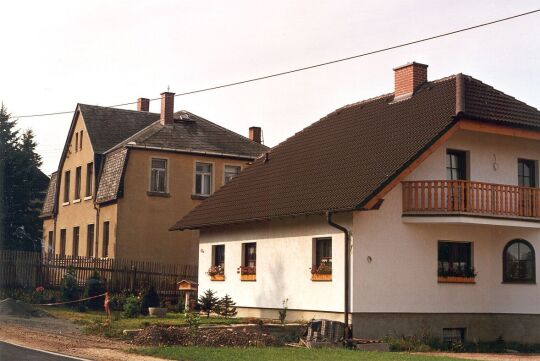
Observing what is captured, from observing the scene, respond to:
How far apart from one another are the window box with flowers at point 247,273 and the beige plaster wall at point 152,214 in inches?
415

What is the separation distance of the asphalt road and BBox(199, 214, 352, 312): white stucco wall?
906 cm

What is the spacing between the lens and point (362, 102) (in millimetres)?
30562

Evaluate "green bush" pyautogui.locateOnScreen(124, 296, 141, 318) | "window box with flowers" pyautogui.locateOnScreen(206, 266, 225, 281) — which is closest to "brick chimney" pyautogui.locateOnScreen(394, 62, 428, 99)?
"window box with flowers" pyautogui.locateOnScreen(206, 266, 225, 281)

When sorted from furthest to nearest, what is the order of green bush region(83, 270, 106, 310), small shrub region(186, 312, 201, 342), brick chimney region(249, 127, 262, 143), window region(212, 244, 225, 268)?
1. brick chimney region(249, 127, 262, 143)
2. green bush region(83, 270, 106, 310)
3. window region(212, 244, 225, 268)
4. small shrub region(186, 312, 201, 342)

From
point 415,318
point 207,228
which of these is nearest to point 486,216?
point 415,318

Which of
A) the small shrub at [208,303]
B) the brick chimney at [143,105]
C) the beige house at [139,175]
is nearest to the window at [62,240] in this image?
the beige house at [139,175]

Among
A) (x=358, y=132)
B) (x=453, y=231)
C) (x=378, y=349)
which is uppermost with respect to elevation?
(x=358, y=132)

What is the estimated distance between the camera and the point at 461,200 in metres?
23.0

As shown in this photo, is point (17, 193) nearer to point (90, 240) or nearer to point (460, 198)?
point (90, 240)

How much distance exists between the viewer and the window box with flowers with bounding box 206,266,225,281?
29.8 m

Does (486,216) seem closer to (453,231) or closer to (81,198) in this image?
(453,231)

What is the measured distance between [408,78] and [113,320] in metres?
12.8

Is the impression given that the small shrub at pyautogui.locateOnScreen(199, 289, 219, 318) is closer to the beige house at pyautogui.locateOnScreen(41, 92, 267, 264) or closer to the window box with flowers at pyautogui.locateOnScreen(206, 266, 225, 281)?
the window box with flowers at pyautogui.locateOnScreen(206, 266, 225, 281)

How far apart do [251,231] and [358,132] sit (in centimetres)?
500
